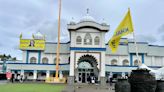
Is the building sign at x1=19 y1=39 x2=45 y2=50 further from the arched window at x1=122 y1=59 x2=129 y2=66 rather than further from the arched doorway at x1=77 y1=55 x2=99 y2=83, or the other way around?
the arched window at x1=122 y1=59 x2=129 y2=66

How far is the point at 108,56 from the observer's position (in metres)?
47.0

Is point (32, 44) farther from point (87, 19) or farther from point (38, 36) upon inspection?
point (87, 19)

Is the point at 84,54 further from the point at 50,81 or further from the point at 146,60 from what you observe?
the point at 146,60

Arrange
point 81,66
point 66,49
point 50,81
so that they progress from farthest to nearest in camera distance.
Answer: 1. point 66,49
2. point 81,66
3. point 50,81

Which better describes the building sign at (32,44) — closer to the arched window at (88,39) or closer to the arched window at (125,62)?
the arched window at (88,39)

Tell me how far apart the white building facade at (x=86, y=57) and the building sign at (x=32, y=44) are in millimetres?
726

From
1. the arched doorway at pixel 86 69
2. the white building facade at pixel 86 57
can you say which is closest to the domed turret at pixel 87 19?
the white building facade at pixel 86 57

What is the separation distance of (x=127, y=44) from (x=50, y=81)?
1665 centimetres

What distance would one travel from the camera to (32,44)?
4644cm

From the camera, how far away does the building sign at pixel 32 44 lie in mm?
45969

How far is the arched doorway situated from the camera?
1646 inches

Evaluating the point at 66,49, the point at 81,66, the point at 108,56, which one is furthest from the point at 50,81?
the point at 108,56

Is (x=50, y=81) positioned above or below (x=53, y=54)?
below

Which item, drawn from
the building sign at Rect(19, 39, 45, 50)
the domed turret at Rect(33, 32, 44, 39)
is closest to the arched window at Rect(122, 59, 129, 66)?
the building sign at Rect(19, 39, 45, 50)
